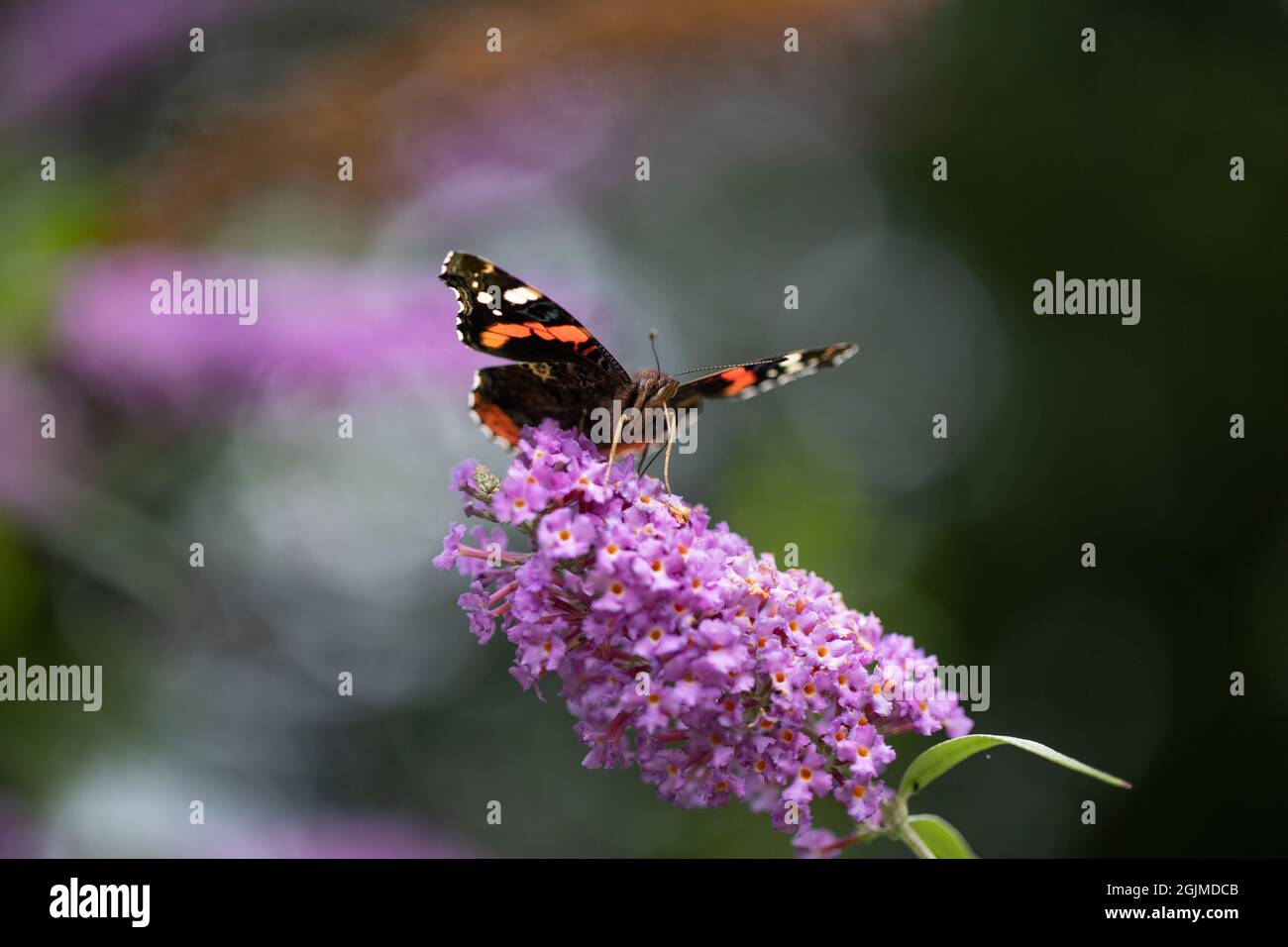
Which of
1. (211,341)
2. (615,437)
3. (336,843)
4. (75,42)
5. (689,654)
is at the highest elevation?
(75,42)

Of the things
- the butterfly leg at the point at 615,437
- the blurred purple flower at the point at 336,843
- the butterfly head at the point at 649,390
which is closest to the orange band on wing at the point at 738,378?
the butterfly head at the point at 649,390

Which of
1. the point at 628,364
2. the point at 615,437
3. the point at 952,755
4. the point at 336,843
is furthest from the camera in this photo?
the point at 628,364

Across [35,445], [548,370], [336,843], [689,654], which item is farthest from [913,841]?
[35,445]

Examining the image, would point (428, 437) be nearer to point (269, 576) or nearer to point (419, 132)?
point (269, 576)

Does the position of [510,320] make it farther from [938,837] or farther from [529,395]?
[938,837]

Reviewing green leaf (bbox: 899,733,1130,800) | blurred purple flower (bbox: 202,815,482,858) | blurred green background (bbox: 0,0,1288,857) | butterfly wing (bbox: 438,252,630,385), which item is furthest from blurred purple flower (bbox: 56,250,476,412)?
green leaf (bbox: 899,733,1130,800)

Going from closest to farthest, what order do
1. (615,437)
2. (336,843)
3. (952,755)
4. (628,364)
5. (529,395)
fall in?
(952,755) < (615,437) < (529,395) < (336,843) < (628,364)

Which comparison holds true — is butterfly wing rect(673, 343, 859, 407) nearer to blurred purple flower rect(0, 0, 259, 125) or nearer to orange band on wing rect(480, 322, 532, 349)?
orange band on wing rect(480, 322, 532, 349)

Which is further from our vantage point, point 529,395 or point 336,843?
point 336,843
